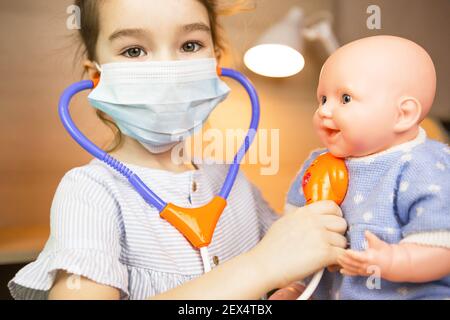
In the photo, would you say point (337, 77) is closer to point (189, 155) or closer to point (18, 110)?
point (189, 155)

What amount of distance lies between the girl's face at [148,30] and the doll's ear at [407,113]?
309 millimetres

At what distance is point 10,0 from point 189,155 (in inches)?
14.5

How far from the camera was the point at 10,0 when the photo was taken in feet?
2.75

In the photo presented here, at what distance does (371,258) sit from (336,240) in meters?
0.07

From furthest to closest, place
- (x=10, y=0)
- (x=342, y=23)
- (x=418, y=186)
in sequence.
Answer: (x=342, y=23) < (x=10, y=0) < (x=418, y=186)

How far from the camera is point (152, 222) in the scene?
2.48 feet

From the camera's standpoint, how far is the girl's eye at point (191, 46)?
0.79 m

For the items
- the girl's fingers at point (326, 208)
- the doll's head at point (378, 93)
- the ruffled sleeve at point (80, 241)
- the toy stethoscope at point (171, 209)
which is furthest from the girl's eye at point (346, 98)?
the ruffled sleeve at point (80, 241)

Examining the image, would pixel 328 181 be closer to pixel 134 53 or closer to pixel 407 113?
pixel 407 113

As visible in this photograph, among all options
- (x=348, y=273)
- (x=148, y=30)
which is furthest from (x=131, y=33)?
(x=348, y=273)
